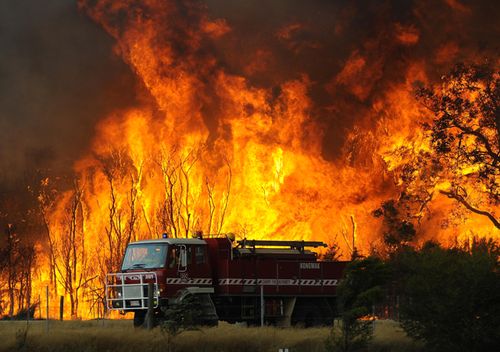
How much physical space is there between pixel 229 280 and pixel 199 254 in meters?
1.49

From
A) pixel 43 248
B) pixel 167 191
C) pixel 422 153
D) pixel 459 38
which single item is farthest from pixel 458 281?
pixel 43 248

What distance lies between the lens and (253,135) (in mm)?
64375

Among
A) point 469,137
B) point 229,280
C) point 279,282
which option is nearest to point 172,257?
point 229,280

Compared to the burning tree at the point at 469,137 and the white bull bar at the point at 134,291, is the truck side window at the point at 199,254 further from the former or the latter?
the burning tree at the point at 469,137

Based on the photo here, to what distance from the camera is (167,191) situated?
6706cm

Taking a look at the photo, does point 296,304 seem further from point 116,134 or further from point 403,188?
point 116,134

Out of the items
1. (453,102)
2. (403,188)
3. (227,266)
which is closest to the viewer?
(227,266)

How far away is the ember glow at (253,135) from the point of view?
2441 inches

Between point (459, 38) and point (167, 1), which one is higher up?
point (167, 1)

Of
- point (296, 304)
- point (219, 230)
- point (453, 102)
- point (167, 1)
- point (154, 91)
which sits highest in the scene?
point (167, 1)

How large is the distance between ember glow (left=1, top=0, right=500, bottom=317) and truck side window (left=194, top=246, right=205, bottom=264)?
22.1 meters

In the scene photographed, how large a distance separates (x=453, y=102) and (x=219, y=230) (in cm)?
2145

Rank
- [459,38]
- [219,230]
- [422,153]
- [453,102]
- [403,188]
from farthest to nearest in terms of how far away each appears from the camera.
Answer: [219,230] → [459,38] → [403,188] → [422,153] → [453,102]

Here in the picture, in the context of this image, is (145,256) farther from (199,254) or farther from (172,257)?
(199,254)
